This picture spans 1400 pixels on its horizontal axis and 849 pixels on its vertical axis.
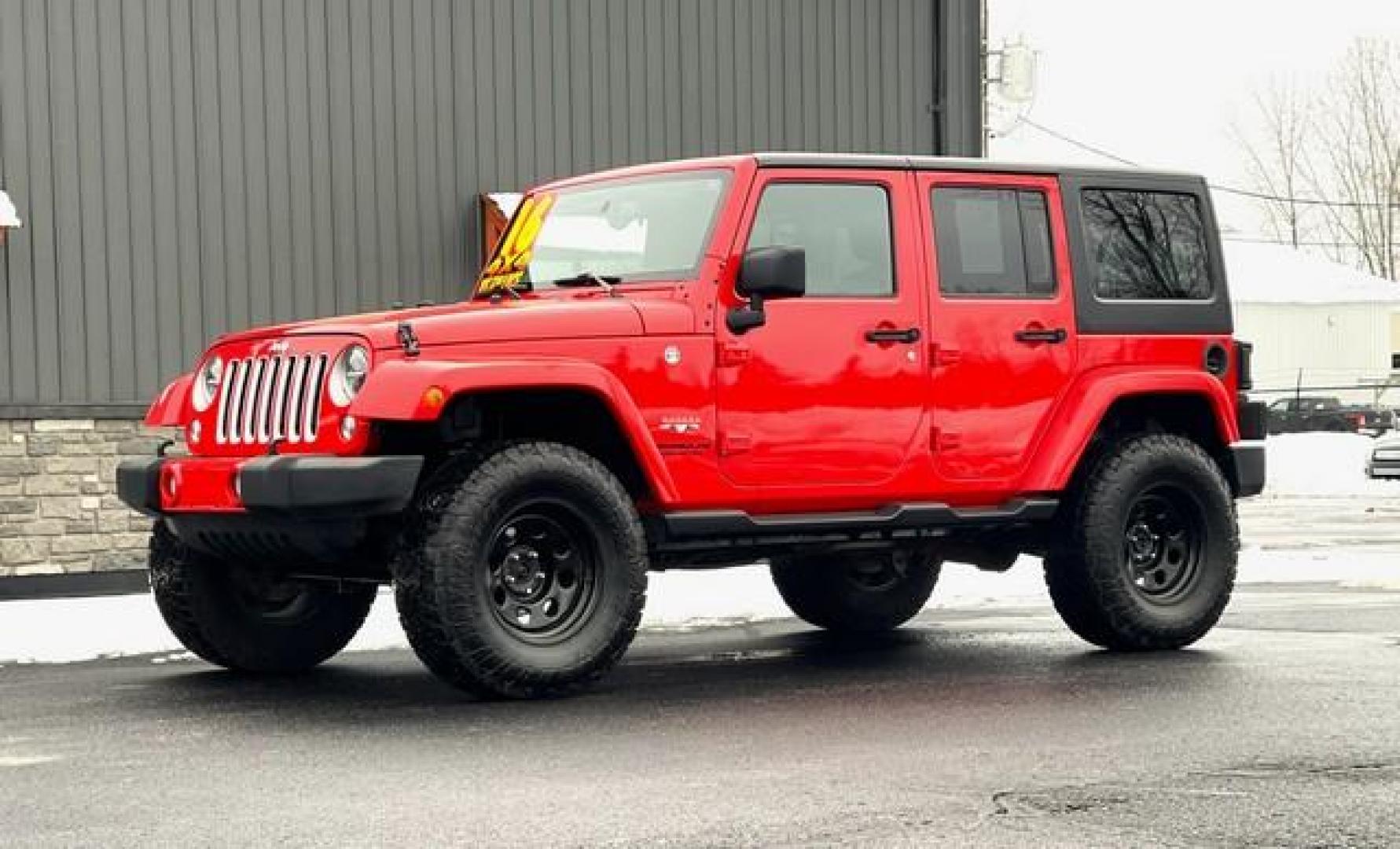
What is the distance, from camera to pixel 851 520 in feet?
30.5

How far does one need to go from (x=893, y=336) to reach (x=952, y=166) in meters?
0.94

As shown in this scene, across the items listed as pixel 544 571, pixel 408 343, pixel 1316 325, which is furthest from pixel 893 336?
pixel 1316 325

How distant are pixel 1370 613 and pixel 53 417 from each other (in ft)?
28.7

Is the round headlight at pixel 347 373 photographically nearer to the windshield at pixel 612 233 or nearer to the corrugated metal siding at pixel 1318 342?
the windshield at pixel 612 233

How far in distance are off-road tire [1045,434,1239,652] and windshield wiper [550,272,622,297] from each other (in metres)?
2.25

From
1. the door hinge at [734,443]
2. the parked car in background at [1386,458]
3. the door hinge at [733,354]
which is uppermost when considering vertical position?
the door hinge at [733,354]

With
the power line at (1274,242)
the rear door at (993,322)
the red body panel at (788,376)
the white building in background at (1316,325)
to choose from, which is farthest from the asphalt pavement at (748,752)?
the power line at (1274,242)

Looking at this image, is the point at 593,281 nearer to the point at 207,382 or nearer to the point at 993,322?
the point at 207,382

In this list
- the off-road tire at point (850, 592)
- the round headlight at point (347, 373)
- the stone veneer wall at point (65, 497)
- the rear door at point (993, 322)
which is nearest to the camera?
the round headlight at point (347, 373)

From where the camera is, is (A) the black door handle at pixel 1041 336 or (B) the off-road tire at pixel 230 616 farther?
(A) the black door handle at pixel 1041 336

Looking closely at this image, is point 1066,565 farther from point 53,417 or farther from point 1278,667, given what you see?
point 53,417

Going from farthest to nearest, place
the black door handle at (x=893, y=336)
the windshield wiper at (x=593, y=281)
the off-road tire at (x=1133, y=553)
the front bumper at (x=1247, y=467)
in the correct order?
the front bumper at (x=1247, y=467) → the off-road tire at (x=1133, y=553) → the black door handle at (x=893, y=336) → the windshield wiper at (x=593, y=281)

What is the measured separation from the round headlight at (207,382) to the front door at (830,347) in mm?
1932

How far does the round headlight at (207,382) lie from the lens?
8.90 metres
